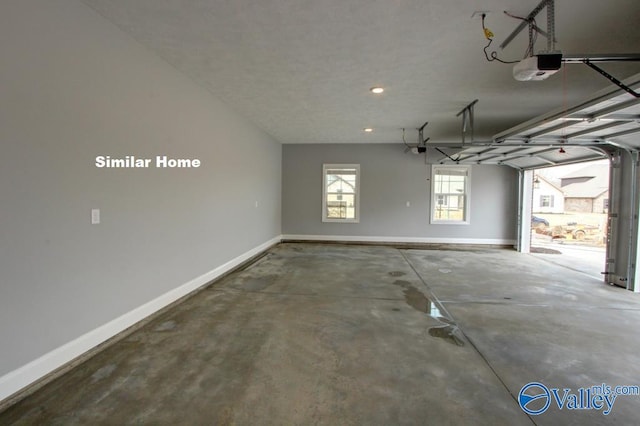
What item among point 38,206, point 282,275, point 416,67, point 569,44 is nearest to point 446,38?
point 416,67

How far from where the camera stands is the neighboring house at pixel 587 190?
1573cm

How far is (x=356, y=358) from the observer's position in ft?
8.07

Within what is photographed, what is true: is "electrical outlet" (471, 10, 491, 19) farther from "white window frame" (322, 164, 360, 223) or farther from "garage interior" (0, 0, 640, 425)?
"white window frame" (322, 164, 360, 223)

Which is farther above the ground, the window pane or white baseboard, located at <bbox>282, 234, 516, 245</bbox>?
the window pane

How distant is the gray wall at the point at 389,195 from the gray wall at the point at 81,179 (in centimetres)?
466

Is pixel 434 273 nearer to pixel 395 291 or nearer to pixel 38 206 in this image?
pixel 395 291

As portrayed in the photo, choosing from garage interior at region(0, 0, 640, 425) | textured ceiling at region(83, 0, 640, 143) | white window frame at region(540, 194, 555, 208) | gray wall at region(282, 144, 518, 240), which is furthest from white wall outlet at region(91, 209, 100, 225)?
white window frame at region(540, 194, 555, 208)

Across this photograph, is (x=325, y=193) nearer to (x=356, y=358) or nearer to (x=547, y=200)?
(x=356, y=358)

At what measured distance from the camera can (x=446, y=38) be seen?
2.74 metres

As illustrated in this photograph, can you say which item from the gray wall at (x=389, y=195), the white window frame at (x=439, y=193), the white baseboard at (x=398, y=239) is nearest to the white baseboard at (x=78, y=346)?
the white baseboard at (x=398, y=239)

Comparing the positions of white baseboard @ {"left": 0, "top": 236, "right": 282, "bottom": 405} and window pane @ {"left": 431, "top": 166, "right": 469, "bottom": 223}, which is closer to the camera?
white baseboard @ {"left": 0, "top": 236, "right": 282, "bottom": 405}

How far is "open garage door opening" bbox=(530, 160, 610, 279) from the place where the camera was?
23.5 feet

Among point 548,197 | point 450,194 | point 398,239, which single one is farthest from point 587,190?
point 398,239

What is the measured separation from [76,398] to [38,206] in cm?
132
